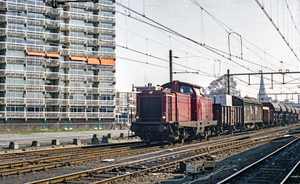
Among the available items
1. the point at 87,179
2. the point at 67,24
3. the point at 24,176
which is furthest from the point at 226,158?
the point at 67,24

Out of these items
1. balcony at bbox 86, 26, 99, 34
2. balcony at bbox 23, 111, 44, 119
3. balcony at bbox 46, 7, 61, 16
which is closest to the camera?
balcony at bbox 23, 111, 44, 119

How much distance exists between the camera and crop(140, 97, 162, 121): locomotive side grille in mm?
23391

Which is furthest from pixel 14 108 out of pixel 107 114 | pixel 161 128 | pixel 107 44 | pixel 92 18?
pixel 161 128

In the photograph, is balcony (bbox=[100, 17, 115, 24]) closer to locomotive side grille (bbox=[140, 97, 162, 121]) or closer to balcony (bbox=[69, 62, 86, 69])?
balcony (bbox=[69, 62, 86, 69])

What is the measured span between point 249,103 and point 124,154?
28439mm

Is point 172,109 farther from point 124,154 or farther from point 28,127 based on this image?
point 28,127

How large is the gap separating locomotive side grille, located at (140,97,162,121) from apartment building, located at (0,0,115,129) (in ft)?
144

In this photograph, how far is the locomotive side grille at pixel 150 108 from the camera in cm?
2339

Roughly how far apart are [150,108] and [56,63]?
46529 millimetres

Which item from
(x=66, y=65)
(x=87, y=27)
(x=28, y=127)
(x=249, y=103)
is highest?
(x=87, y=27)

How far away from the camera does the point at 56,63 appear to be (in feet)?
218

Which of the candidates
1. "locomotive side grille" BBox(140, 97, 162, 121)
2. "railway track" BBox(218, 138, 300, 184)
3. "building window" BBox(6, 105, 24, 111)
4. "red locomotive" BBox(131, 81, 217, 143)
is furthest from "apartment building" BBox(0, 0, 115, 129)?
"railway track" BBox(218, 138, 300, 184)

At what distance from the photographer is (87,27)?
233ft

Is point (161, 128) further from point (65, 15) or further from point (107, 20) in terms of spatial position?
point (107, 20)
